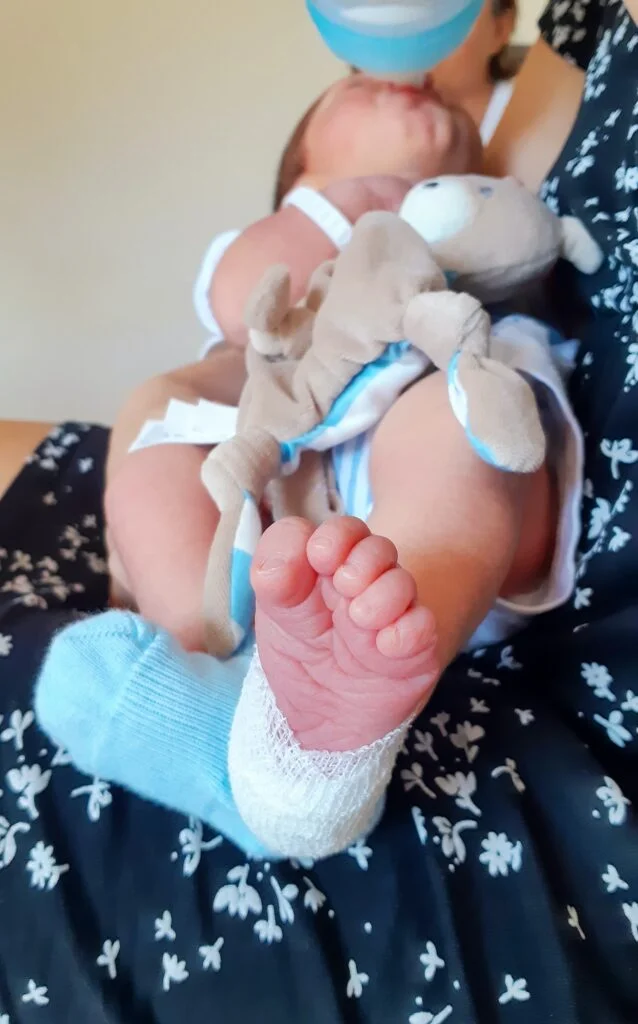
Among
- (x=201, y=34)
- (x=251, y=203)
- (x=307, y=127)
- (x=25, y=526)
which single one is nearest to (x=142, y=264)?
(x=251, y=203)

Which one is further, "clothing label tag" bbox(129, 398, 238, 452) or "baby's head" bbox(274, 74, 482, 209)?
"baby's head" bbox(274, 74, 482, 209)

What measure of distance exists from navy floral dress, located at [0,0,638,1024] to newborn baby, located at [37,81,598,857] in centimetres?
2

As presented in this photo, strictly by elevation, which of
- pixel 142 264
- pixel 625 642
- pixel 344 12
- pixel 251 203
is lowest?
pixel 142 264

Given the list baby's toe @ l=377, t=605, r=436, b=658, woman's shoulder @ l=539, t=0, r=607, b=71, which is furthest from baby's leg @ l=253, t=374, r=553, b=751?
woman's shoulder @ l=539, t=0, r=607, b=71

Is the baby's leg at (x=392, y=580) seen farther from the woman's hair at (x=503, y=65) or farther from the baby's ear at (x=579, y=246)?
the woman's hair at (x=503, y=65)

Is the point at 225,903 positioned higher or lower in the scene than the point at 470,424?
lower

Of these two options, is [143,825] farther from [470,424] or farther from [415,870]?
[470,424]

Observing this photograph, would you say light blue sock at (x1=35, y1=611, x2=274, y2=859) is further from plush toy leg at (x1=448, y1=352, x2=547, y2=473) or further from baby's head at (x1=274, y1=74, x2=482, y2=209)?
baby's head at (x1=274, y1=74, x2=482, y2=209)

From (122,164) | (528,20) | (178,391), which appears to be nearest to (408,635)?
(178,391)

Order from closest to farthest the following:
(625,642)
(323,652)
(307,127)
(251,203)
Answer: (323,652) → (625,642) → (307,127) → (251,203)

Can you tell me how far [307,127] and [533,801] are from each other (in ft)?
2.32

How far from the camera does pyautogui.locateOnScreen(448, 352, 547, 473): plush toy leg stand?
44 cm

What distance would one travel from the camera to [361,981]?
0.38 meters

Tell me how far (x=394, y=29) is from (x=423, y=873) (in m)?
0.63
